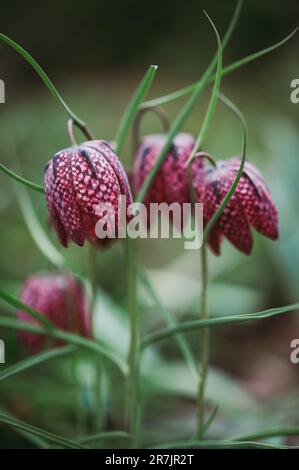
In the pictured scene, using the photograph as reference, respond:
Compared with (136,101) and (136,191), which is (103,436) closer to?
(136,191)

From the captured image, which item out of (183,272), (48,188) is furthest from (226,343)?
(48,188)

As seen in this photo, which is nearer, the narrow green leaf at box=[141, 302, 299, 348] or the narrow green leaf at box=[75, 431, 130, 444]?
the narrow green leaf at box=[141, 302, 299, 348]

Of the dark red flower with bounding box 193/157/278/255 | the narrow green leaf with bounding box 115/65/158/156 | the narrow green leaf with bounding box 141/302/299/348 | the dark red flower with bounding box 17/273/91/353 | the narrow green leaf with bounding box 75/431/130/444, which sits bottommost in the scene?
the narrow green leaf with bounding box 75/431/130/444

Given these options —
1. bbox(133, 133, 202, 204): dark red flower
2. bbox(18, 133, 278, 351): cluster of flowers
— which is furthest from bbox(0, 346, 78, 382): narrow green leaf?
bbox(133, 133, 202, 204): dark red flower

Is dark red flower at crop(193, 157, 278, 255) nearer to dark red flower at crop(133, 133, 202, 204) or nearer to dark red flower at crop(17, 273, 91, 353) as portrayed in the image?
dark red flower at crop(133, 133, 202, 204)

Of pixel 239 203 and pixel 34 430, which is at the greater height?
pixel 239 203

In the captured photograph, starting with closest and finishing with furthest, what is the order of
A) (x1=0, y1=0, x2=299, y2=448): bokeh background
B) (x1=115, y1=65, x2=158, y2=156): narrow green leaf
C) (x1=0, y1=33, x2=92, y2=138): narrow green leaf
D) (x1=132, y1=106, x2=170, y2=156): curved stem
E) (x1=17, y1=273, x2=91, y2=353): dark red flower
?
(x1=0, y1=33, x2=92, y2=138): narrow green leaf, (x1=115, y1=65, x2=158, y2=156): narrow green leaf, (x1=132, y1=106, x2=170, y2=156): curved stem, (x1=17, y1=273, x2=91, y2=353): dark red flower, (x1=0, y1=0, x2=299, y2=448): bokeh background

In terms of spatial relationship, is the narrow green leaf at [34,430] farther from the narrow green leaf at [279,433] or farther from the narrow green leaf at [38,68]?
the narrow green leaf at [38,68]

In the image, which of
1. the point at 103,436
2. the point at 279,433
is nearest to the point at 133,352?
the point at 103,436
